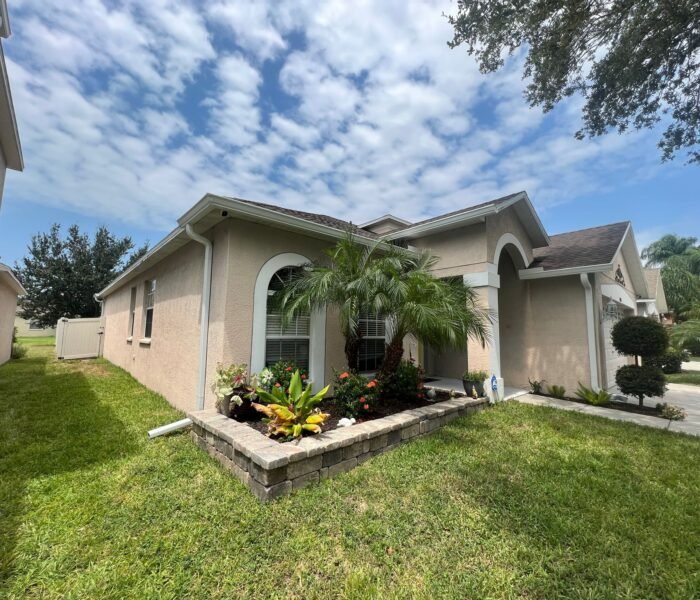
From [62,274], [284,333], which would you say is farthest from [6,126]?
[62,274]

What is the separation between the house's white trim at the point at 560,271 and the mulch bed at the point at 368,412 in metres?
4.79

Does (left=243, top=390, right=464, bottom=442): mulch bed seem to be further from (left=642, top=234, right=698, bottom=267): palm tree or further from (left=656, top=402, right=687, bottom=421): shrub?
(left=642, top=234, right=698, bottom=267): palm tree

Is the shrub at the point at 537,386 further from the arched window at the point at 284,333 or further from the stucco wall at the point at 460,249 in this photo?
the arched window at the point at 284,333

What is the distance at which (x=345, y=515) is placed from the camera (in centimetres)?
339

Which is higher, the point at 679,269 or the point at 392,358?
the point at 679,269

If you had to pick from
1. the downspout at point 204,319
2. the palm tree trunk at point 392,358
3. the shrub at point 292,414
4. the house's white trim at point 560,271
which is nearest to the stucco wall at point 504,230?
the house's white trim at point 560,271

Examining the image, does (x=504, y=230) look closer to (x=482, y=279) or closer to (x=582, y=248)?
(x=482, y=279)

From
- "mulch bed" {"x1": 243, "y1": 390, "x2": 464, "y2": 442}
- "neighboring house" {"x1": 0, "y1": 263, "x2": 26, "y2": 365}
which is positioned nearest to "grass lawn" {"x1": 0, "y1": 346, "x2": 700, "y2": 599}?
"mulch bed" {"x1": 243, "y1": 390, "x2": 464, "y2": 442}

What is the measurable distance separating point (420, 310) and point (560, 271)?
569cm

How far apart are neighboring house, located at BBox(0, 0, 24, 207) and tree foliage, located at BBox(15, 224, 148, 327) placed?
90.1 ft

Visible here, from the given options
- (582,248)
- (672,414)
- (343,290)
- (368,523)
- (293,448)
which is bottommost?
(368,523)

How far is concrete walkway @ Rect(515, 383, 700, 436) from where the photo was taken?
648cm

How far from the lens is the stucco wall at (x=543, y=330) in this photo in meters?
8.90

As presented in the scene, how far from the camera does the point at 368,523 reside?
10.7 ft
